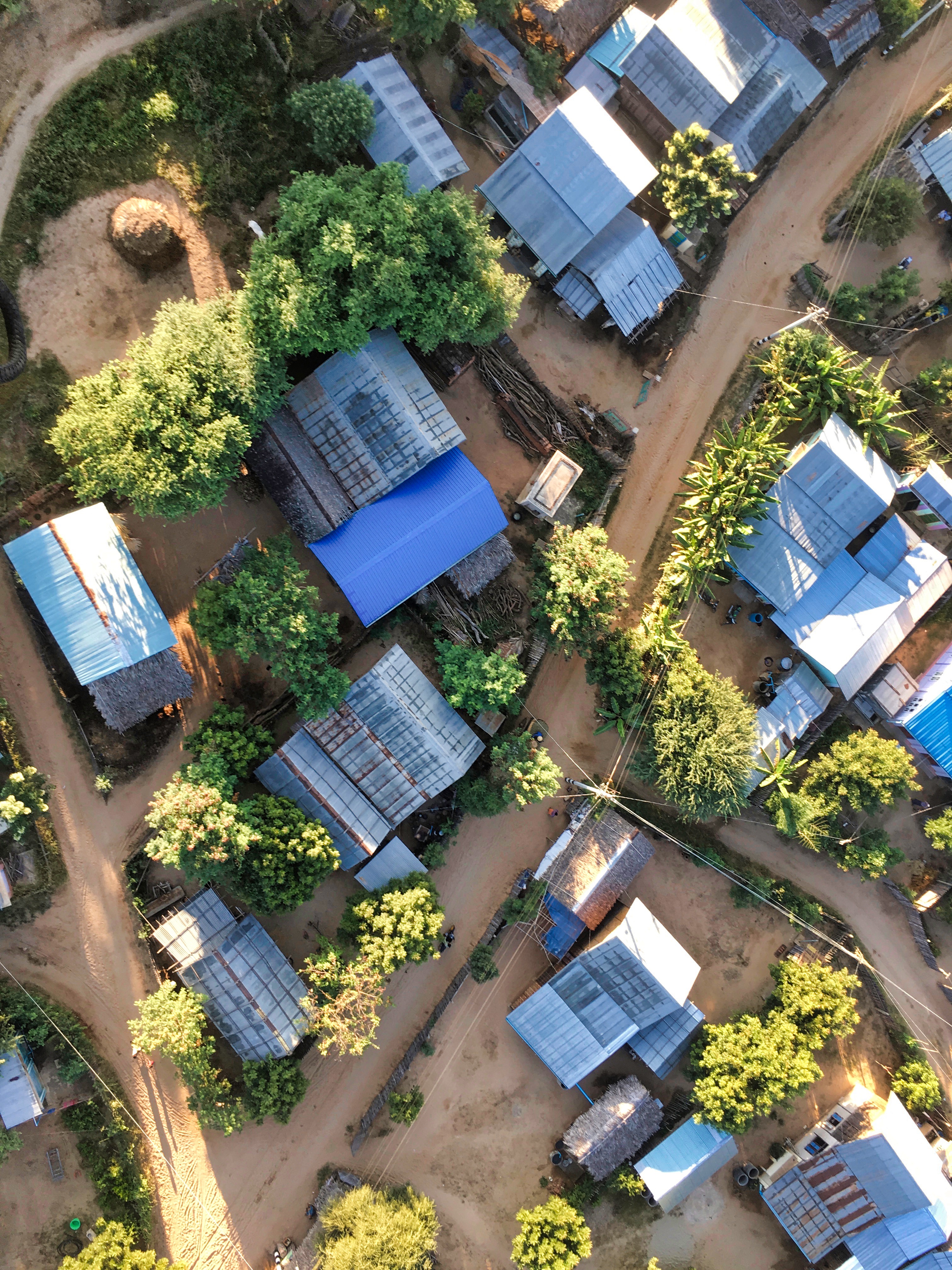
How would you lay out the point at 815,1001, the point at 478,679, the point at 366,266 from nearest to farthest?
the point at 366,266
the point at 478,679
the point at 815,1001

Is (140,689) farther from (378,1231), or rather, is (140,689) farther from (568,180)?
(568,180)

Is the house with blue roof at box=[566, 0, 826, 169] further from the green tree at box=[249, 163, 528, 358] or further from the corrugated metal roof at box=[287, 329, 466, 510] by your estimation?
the corrugated metal roof at box=[287, 329, 466, 510]

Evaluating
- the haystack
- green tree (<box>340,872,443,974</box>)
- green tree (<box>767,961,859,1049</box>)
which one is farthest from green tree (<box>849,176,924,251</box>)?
green tree (<box>340,872,443,974</box>)

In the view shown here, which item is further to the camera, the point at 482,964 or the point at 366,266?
the point at 482,964

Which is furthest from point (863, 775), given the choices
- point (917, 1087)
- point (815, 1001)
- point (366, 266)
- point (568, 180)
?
point (366, 266)

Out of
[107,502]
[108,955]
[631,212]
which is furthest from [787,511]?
[108,955]

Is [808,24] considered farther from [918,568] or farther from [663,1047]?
[663,1047]

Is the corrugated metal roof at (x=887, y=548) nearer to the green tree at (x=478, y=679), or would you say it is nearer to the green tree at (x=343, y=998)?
the green tree at (x=478, y=679)
